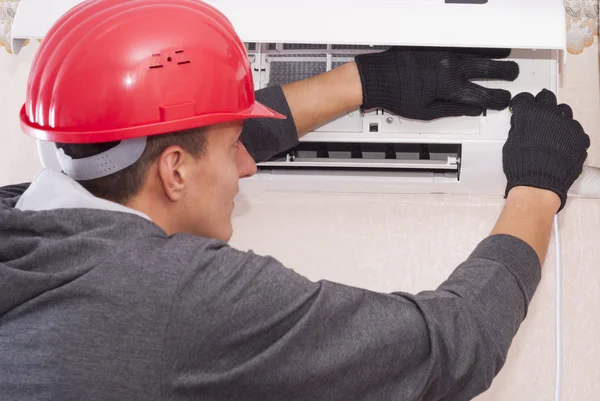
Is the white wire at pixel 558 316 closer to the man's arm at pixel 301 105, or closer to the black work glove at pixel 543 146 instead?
the black work glove at pixel 543 146

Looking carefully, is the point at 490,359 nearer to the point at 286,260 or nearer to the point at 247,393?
the point at 247,393

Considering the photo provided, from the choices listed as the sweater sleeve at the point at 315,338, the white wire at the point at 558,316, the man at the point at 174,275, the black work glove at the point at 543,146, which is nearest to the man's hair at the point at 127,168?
the man at the point at 174,275

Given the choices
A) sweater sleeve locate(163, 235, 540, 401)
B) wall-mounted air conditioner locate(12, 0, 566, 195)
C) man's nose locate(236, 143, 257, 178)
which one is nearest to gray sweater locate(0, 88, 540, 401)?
sweater sleeve locate(163, 235, 540, 401)

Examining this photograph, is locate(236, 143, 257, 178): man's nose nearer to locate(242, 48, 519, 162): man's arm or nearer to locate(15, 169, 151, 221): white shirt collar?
locate(242, 48, 519, 162): man's arm

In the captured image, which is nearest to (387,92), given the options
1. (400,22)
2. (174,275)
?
(400,22)

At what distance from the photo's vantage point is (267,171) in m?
1.35

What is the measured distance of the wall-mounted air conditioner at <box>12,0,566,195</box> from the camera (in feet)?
3.69

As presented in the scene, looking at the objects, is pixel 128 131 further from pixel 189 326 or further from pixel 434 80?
pixel 434 80

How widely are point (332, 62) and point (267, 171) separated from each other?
0.22 m

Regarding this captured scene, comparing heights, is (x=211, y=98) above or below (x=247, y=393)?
above

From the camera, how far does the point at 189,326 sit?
0.83 m

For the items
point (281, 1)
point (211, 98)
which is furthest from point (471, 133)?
point (211, 98)

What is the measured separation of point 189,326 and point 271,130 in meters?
0.49

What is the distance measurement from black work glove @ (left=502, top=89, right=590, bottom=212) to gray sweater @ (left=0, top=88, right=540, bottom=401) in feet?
1.00
